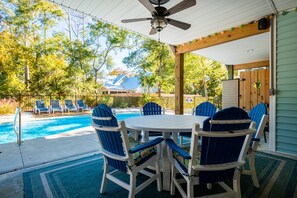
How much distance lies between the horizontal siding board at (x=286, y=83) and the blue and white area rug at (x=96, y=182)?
525 millimetres

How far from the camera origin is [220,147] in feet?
4.60

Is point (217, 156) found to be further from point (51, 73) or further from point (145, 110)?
point (51, 73)

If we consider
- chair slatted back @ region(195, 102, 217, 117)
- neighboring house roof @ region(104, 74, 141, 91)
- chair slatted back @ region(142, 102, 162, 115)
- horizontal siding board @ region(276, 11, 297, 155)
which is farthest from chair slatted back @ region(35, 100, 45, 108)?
neighboring house roof @ region(104, 74, 141, 91)

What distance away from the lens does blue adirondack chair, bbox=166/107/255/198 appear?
1.34 meters

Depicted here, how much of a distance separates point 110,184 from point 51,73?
10.5m

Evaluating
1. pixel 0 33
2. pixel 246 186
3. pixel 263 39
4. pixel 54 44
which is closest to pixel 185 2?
pixel 246 186

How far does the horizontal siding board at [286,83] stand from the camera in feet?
10.0

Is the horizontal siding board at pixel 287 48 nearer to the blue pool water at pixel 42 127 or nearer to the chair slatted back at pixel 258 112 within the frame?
the chair slatted back at pixel 258 112

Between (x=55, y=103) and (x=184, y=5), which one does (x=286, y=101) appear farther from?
(x=55, y=103)

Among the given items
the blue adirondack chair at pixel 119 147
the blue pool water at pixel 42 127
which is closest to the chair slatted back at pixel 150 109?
the blue adirondack chair at pixel 119 147

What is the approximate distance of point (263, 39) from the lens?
458cm

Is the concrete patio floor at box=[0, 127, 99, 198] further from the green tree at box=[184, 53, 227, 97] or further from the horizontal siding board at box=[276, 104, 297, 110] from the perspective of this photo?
the green tree at box=[184, 53, 227, 97]

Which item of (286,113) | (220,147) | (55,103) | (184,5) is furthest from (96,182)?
(55,103)

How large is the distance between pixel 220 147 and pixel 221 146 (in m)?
0.01
